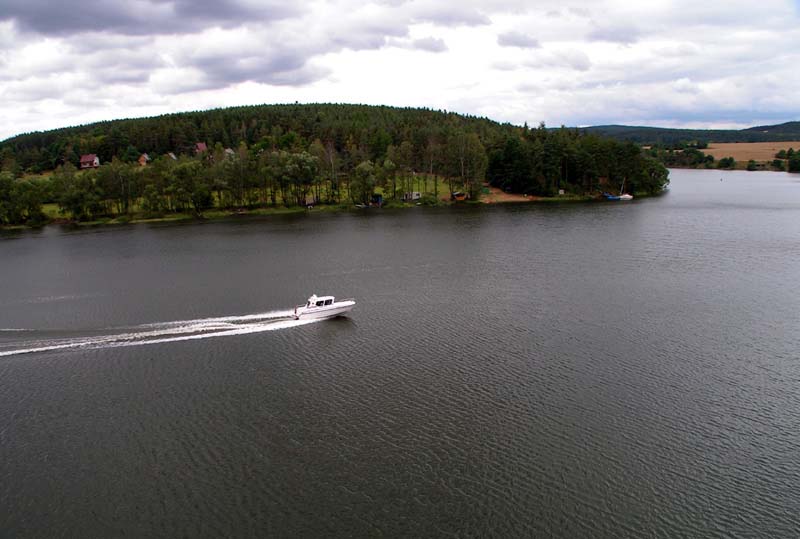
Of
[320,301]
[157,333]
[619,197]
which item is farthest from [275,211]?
[619,197]

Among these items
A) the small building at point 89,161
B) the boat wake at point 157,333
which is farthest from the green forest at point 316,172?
the boat wake at point 157,333

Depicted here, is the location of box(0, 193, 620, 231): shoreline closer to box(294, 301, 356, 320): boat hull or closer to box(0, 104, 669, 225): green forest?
box(0, 104, 669, 225): green forest

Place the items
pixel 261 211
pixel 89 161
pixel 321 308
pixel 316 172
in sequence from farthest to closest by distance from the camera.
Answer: pixel 89 161 → pixel 316 172 → pixel 261 211 → pixel 321 308

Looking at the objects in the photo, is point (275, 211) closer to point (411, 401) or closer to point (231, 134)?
point (231, 134)

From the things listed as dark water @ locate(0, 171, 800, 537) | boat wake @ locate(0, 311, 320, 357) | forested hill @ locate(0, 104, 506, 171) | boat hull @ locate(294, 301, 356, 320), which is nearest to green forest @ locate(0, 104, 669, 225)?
forested hill @ locate(0, 104, 506, 171)

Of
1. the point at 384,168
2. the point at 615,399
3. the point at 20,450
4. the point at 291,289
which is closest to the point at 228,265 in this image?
the point at 291,289

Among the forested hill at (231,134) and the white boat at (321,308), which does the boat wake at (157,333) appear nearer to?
the white boat at (321,308)

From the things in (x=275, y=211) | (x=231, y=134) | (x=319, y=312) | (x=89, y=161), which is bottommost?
(x=319, y=312)
